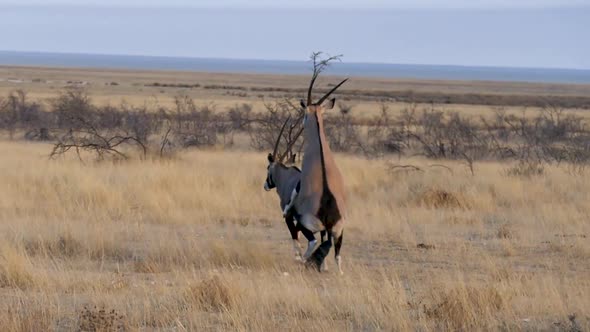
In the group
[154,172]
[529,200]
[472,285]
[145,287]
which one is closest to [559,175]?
[529,200]

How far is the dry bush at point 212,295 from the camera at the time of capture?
26.4 ft

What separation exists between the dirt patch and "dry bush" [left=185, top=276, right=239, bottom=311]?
7.83 metres

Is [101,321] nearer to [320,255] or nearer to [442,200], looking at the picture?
[320,255]

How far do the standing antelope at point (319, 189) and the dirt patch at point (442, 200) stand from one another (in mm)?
5872

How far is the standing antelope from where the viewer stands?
993 centimetres

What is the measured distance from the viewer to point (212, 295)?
8203 mm

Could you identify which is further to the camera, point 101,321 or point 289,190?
point 289,190

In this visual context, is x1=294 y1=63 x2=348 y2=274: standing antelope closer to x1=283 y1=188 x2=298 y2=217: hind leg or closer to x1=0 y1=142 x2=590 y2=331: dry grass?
x1=283 y1=188 x2=298 y2=217: hind leg

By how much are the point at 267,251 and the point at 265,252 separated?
344mm

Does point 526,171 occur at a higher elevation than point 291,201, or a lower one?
lower

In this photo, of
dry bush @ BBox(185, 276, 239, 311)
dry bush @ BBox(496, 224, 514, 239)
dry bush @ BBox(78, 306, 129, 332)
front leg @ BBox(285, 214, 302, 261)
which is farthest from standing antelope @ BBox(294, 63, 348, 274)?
dry bush @ BBox(496, 224, 514, 239)

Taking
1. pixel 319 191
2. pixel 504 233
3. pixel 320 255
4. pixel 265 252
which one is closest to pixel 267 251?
pixel 265 252

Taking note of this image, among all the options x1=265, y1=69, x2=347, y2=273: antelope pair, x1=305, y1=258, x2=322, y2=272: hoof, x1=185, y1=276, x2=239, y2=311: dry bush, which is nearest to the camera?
x1=185, y1=276, x2=239, y2=311: dry bush

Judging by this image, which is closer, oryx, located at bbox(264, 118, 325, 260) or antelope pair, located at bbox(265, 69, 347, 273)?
antelope pair, located at bbox(265, 69, 347, 273)
